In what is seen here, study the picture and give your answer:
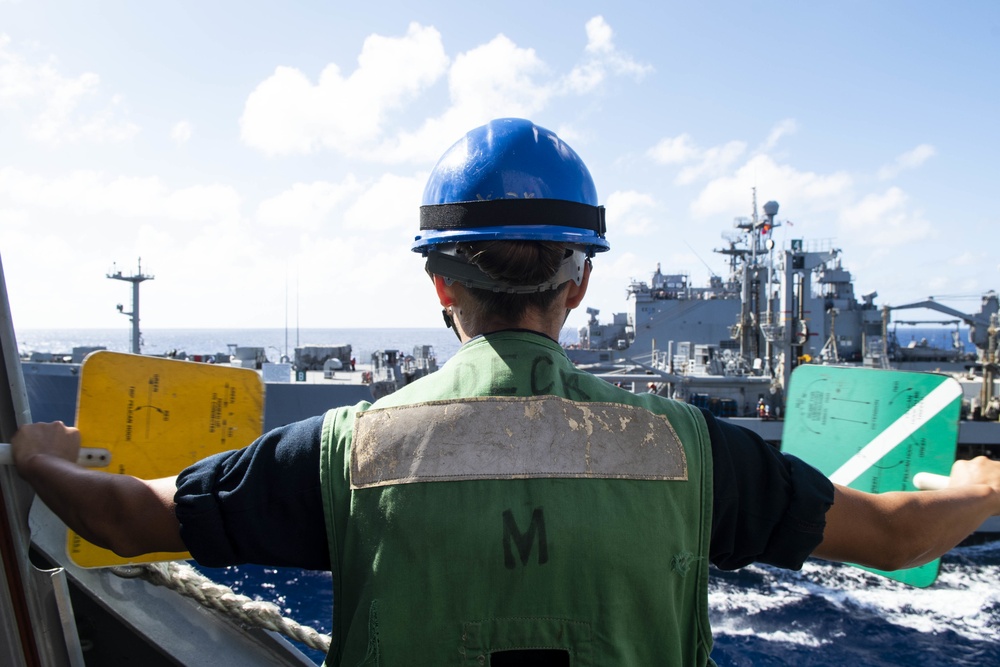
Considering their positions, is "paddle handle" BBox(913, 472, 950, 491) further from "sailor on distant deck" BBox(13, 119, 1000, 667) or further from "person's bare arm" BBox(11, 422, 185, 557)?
"person's bare arm" BBox(11, 422, 185, 557)

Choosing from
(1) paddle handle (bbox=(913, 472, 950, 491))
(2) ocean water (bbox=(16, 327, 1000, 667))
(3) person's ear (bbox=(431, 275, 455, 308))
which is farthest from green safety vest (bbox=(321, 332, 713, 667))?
(2) ocean water (bbox=(16, 327, 1000, 667))

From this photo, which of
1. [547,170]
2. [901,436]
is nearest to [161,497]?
[547,170]

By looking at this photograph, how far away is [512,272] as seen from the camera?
4.25ft

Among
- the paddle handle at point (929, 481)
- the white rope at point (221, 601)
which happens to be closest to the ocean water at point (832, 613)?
the white rope at point (221, 601)

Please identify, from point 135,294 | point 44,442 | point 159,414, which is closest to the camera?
point 44,442

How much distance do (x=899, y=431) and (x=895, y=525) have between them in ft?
1.38

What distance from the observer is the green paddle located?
59.1 inches

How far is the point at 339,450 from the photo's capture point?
1154 mm

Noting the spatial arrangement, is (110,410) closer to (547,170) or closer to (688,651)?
(547,170)

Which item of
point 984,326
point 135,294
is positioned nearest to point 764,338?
point 984,326

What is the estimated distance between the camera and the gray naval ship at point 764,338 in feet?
74.7

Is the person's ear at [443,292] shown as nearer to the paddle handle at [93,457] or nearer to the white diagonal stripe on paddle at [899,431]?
the paddle handle at [93,457]

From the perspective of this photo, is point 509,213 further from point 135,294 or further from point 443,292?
point 135,294

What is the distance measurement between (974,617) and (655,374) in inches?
479
